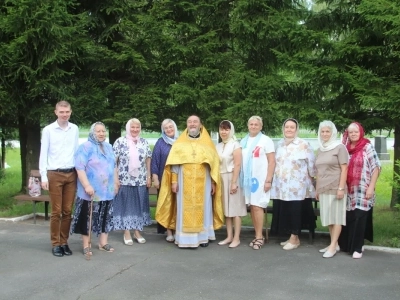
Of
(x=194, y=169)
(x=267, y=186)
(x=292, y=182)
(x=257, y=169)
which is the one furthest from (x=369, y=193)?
(x=194, y=169)

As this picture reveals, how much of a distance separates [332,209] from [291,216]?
0.57m

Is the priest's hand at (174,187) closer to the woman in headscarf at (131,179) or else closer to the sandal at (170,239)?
the woman in headscarf at (131,179)

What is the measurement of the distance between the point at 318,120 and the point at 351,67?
959mm

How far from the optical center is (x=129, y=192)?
6664 mm

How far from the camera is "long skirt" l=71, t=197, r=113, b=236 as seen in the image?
6.09m

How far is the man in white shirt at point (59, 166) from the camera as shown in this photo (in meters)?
5.87

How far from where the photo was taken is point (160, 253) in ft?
20.5

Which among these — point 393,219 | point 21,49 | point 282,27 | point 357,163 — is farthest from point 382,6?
point 21,49

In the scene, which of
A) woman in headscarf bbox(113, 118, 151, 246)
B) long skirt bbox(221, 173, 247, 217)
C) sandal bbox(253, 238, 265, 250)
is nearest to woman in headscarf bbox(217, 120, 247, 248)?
long skirt bbox(221, 173, 247, 217)

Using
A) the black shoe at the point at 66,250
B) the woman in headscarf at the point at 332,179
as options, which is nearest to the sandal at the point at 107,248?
the black shoe at the point at 66,250

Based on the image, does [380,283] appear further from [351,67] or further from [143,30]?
[143,30]

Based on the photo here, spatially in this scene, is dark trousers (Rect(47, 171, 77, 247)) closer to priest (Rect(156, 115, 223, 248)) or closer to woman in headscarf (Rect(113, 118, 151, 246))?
woman in headscarf (Rect(113, 118, 151, 246))

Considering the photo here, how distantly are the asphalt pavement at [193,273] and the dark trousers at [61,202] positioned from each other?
29cm

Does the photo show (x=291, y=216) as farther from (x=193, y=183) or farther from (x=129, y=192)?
(x=129, y=192)
